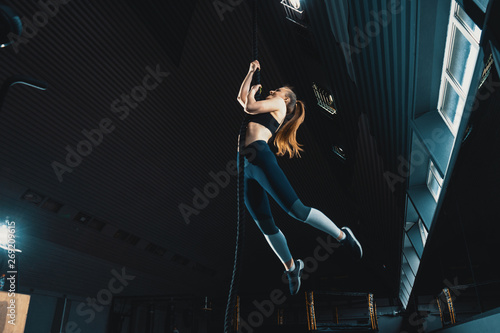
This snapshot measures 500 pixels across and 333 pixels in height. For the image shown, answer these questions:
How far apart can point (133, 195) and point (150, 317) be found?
4351 millimetres

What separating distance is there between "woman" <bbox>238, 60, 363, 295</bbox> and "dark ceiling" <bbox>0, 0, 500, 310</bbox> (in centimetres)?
184

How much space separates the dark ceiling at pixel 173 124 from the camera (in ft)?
13.2

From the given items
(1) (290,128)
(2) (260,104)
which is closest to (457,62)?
(1) (290,128)

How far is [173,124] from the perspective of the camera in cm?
704

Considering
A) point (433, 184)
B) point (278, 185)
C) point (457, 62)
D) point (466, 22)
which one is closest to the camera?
point (278, 185)

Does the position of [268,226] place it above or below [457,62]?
below

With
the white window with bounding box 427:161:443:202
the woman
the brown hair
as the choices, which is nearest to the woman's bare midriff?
the woman

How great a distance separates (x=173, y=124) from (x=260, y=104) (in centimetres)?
567

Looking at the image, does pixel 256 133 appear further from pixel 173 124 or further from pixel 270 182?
pixel 173 124

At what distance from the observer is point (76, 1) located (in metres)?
4.81

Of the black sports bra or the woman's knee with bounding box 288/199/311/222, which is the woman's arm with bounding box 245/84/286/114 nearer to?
the black sports bra

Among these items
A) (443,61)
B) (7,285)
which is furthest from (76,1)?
(7,285)

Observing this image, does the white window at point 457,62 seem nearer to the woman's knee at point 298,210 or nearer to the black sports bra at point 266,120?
the black sports bra at point 266,120

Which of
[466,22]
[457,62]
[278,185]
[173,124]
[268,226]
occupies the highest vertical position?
[173,124]
